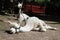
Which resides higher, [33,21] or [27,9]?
[33,21]

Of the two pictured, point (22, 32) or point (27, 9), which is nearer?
point (22, 32)

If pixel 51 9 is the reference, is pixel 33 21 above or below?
above

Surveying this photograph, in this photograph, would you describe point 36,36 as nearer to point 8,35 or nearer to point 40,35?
point 40,35

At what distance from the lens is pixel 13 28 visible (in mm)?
11219

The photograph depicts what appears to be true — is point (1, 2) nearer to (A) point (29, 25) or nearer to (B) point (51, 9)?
(B) point (51, 9)

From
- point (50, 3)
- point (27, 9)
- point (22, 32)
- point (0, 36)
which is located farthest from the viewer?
point (50, 3)

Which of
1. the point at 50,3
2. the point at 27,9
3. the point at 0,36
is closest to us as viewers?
the point at 0,36

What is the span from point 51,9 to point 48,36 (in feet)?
62.4

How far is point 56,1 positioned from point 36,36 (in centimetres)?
1994

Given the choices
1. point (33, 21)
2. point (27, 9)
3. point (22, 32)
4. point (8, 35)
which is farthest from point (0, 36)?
point (27, 9)

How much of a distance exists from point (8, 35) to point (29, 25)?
1515mm

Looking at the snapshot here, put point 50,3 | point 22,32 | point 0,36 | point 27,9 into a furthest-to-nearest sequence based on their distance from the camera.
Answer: point 50,3
point 27,9
point 22,32
point 0,36

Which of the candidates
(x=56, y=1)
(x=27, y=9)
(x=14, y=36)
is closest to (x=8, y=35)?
(x=14, y=36)

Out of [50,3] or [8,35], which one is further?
[50,3]
